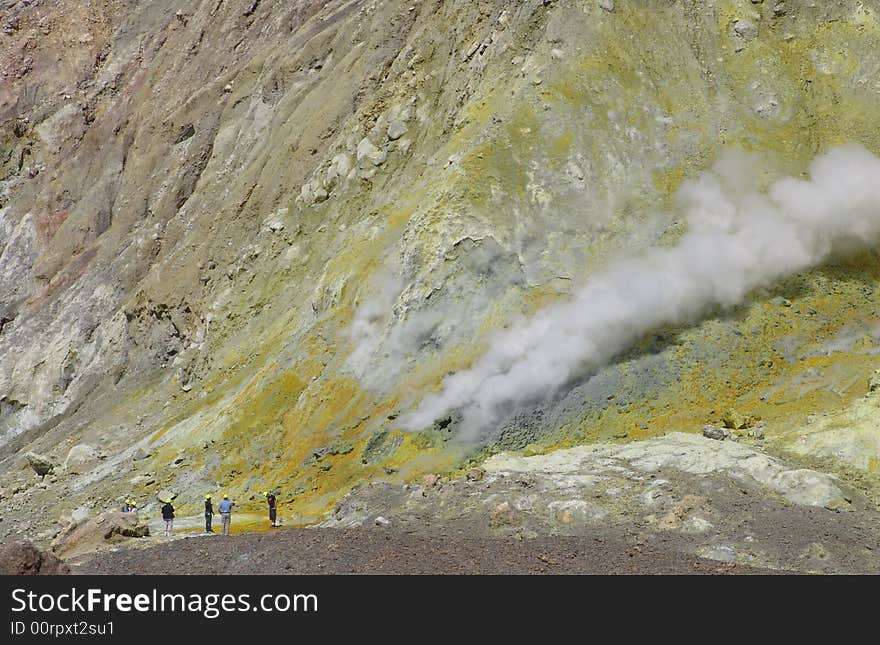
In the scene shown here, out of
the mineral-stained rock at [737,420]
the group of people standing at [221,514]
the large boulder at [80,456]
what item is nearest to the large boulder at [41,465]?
the large boulder at [80,456]

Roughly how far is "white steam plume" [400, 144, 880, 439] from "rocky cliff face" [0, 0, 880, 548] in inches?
21.4

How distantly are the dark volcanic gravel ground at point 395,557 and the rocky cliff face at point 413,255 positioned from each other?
→ 7.48m

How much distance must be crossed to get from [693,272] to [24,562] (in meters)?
22.4

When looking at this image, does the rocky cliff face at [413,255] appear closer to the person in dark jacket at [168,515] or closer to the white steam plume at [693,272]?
the white steam plume at [693,272]

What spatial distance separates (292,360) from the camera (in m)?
34.7

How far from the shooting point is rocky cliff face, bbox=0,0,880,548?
2997 centimetres

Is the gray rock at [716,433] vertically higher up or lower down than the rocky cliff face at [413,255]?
lower down

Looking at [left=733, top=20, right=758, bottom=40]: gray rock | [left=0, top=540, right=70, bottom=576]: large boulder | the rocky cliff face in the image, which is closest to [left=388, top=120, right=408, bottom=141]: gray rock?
the rocky cliff face

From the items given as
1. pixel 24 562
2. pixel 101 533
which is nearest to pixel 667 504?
pixel 24 562

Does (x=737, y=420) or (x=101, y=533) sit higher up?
(x=737, y=420)

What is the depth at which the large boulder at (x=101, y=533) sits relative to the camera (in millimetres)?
25531

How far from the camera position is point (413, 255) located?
3416 centimetres

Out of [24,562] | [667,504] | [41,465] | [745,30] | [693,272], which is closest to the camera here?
[24,562]

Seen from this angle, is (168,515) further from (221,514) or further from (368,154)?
(368,154)
